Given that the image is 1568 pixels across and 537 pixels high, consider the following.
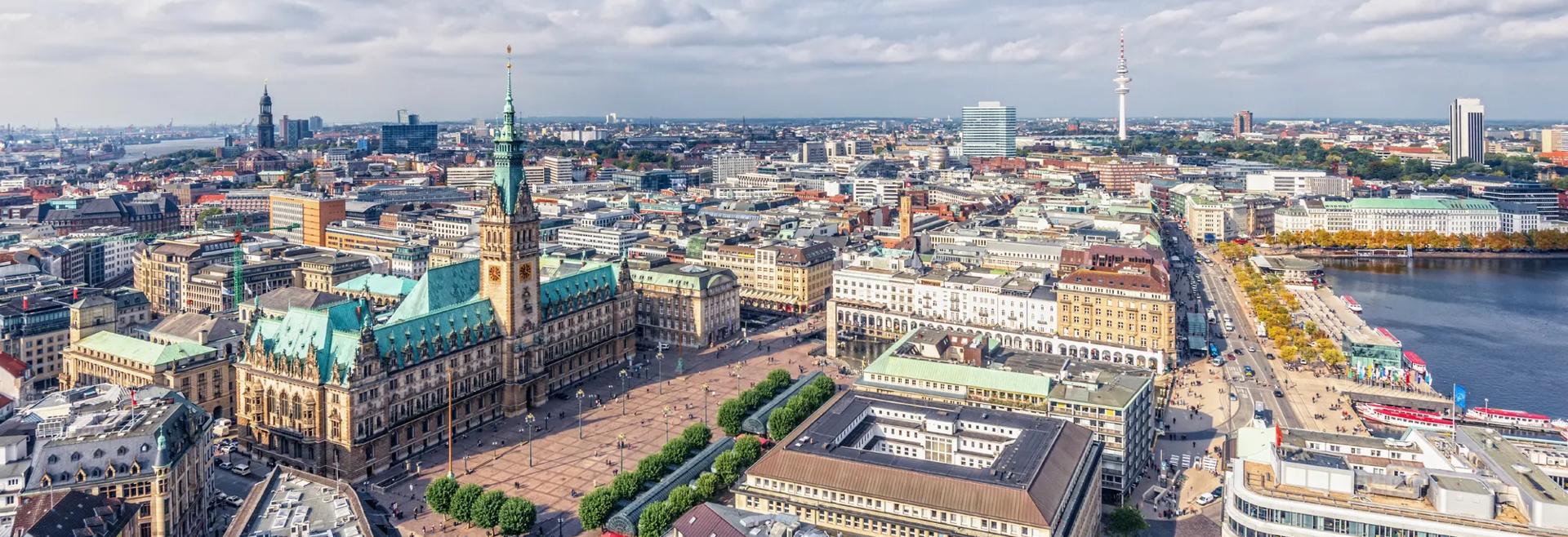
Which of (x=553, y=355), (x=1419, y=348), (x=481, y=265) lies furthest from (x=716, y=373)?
(x=1419, y=348)

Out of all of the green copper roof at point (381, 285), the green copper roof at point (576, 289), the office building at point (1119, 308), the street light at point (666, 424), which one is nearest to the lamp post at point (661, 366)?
the street light at point (666, 424)

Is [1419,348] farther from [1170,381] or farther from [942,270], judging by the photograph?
[942,270]

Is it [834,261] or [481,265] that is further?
[834,261]

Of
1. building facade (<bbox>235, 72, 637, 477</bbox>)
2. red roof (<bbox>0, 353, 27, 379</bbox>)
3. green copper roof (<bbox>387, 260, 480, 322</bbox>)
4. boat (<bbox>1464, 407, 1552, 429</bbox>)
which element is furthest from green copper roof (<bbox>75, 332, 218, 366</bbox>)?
boat (<bbox>1464, 407, 1552, 429</bbox>)

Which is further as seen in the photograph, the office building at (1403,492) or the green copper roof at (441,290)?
the green copper roof at (441,290)

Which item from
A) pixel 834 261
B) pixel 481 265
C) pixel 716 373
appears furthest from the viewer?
pixel 834 261

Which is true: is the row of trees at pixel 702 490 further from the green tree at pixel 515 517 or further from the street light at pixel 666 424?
the street light at pixel 666 424
